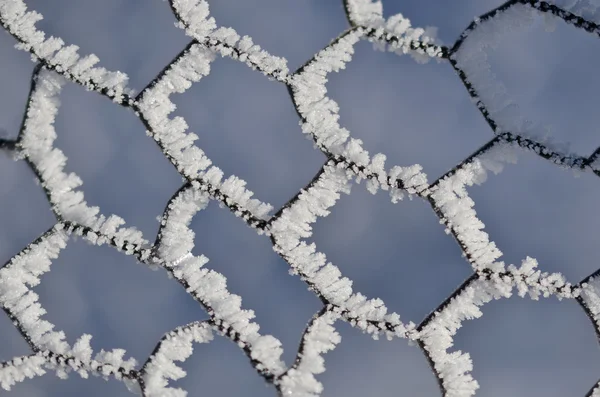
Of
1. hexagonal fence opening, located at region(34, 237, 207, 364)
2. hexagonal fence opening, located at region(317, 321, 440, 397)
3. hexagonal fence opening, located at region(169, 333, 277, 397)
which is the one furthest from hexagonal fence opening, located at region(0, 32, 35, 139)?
hexagonal fence opening, located at region(317, 321, 440, 397)

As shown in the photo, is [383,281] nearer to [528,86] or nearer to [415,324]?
[415,324]

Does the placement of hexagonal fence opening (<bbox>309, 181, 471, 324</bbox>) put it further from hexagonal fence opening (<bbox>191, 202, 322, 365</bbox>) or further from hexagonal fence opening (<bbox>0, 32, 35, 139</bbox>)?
hexagonal fence opening (<bbox>0, 32, 35, 139</bbox>)

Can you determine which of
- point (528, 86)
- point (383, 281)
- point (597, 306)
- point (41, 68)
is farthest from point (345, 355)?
point (41, 68)

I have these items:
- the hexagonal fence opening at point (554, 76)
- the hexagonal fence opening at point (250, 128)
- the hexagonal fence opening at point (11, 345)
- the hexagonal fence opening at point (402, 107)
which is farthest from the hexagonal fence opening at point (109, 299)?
the hexagonal fence opening at point (554, 76)

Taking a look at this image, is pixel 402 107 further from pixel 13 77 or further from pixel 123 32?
pixel 13 77

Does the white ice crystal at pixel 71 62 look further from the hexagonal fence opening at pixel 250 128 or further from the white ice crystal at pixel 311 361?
the white ice crystal at pixel 311 361
